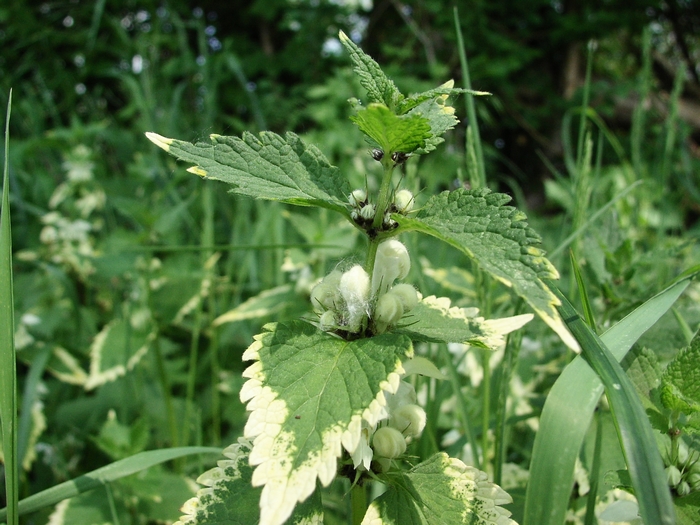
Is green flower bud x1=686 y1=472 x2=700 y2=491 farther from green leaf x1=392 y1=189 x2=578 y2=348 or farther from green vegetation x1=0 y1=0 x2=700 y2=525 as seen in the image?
green leaf x1=392 y1=189 x2=578 y2=348

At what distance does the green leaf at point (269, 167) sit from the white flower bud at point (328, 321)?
0.34 ft

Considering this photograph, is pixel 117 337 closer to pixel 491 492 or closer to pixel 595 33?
pixel 491 492

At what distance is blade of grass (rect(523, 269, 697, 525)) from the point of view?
1.51 feet

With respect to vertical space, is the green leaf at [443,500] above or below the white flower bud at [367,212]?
below

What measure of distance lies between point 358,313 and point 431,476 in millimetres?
180

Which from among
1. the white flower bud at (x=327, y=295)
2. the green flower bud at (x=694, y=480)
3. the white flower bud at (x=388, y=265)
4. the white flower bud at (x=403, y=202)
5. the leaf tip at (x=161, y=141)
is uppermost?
the leaf tip at (x=161, y=141)

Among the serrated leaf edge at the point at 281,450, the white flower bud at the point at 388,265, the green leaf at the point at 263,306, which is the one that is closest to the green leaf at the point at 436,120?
the white flower bud at the point at 388,265

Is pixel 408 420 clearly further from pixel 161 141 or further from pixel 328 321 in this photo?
pixel 161 141

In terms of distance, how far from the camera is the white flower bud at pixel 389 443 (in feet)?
1.84

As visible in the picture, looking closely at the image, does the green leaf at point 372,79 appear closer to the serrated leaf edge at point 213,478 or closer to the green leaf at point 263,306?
the serrated leaf edge at point 213,478

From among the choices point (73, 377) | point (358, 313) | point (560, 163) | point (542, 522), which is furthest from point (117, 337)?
point (560, 163)

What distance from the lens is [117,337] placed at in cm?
151

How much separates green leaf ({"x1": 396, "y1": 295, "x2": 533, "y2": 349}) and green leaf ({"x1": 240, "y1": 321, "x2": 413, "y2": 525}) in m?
0.07

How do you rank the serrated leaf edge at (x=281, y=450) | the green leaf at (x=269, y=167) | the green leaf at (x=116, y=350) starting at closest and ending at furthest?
1. the serrated leaf edge at (x=281, y=450)
2. the green leaf at (x=269, y=167)
3. the green leaf at (x=116, y=350)
